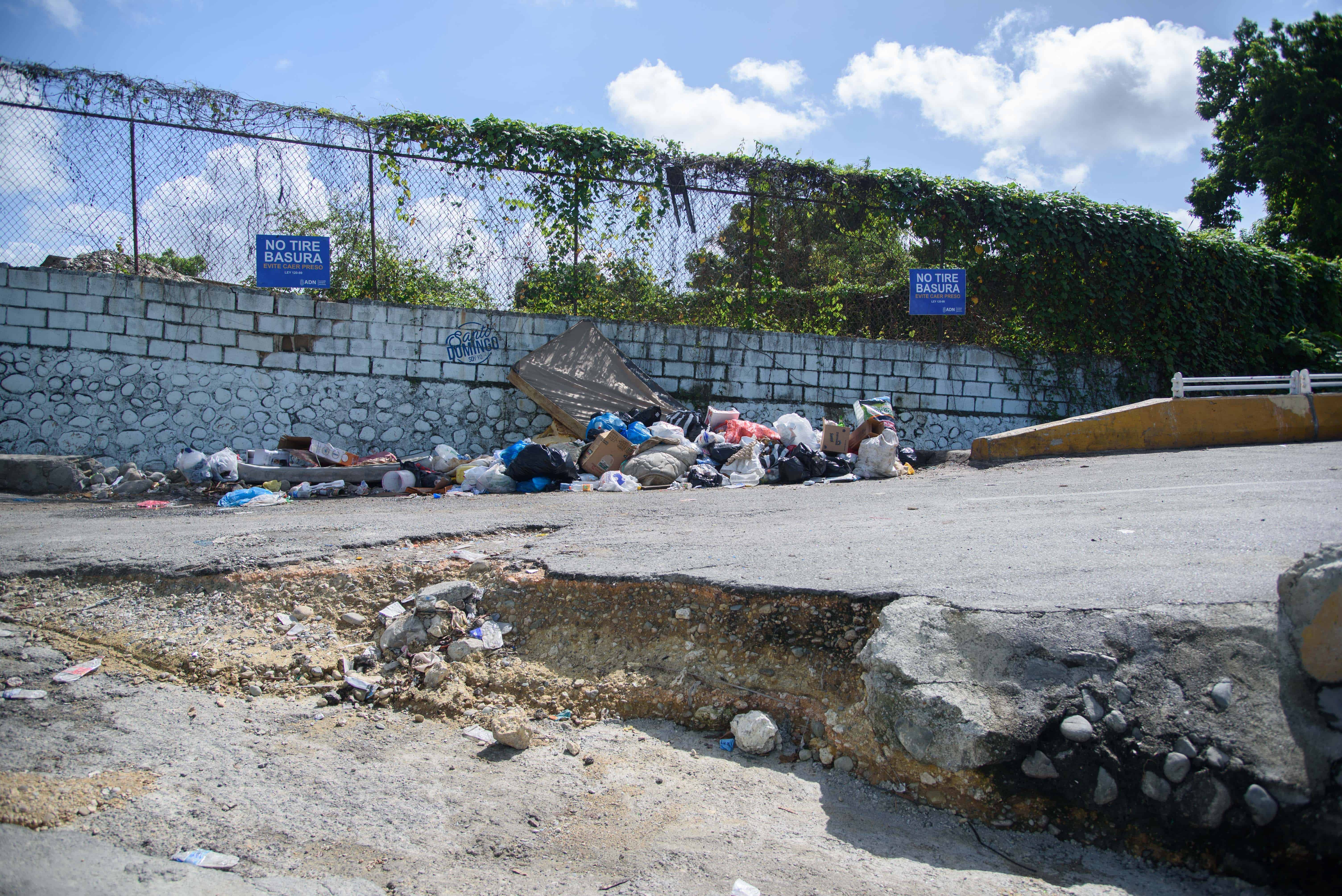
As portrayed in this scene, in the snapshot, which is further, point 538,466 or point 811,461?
point 811,461

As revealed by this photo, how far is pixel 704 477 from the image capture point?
6484 mm

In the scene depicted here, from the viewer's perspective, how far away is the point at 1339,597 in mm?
1919

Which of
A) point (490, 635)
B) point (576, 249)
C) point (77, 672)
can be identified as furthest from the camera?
point (576, 249)

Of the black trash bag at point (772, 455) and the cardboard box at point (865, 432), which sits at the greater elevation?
the cardboard box at point (865, 432)

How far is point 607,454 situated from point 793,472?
5.73 ft

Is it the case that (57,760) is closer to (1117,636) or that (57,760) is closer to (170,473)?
(1117,636)

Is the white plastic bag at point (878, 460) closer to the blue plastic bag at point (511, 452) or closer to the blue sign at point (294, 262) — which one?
the blue plastic bag at point (511, 452)

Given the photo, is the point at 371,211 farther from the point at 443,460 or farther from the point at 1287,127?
the point at 1287,127

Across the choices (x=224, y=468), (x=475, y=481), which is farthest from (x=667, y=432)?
(x=224, y=468)

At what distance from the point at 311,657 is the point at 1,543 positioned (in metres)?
2.26

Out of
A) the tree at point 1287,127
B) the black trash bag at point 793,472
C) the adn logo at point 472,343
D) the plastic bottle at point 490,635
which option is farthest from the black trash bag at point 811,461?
the tree at point 1287,127

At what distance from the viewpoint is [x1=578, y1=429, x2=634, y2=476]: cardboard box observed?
6598 millimetres

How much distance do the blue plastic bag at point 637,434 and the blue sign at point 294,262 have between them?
11.7 ft

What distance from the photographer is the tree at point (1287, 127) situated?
16.1m
